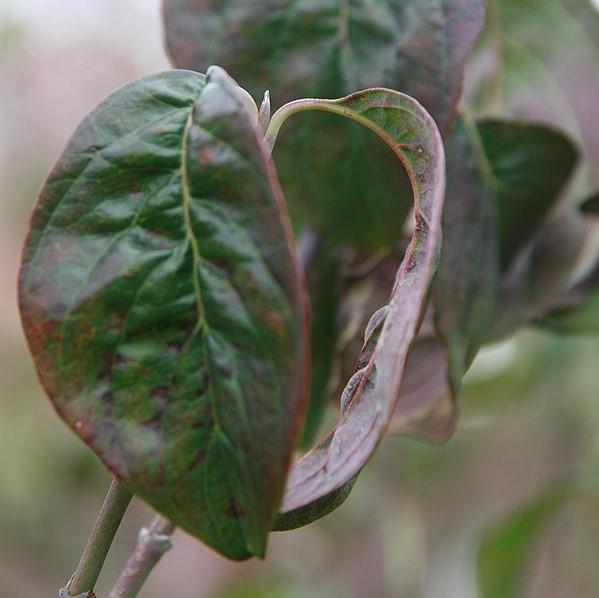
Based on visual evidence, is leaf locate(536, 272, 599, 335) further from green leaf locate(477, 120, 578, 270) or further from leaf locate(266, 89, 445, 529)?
leaf locate(266, 89, 445, 529)

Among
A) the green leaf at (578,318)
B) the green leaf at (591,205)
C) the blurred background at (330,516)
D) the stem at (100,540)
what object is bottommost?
the blurred background at (330,516)

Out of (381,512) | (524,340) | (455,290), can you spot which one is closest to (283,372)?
(455,290)

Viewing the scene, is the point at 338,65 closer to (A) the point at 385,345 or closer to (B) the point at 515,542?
(A) the point at 385,345

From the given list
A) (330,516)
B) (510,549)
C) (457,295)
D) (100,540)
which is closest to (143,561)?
(100,540)

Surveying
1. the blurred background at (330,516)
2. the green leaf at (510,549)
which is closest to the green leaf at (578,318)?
the green leaf at (510,549)

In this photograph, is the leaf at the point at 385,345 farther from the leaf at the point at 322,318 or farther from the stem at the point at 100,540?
the leaf at the point at 322,318

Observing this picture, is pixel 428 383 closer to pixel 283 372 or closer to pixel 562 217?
pixel 562 217
